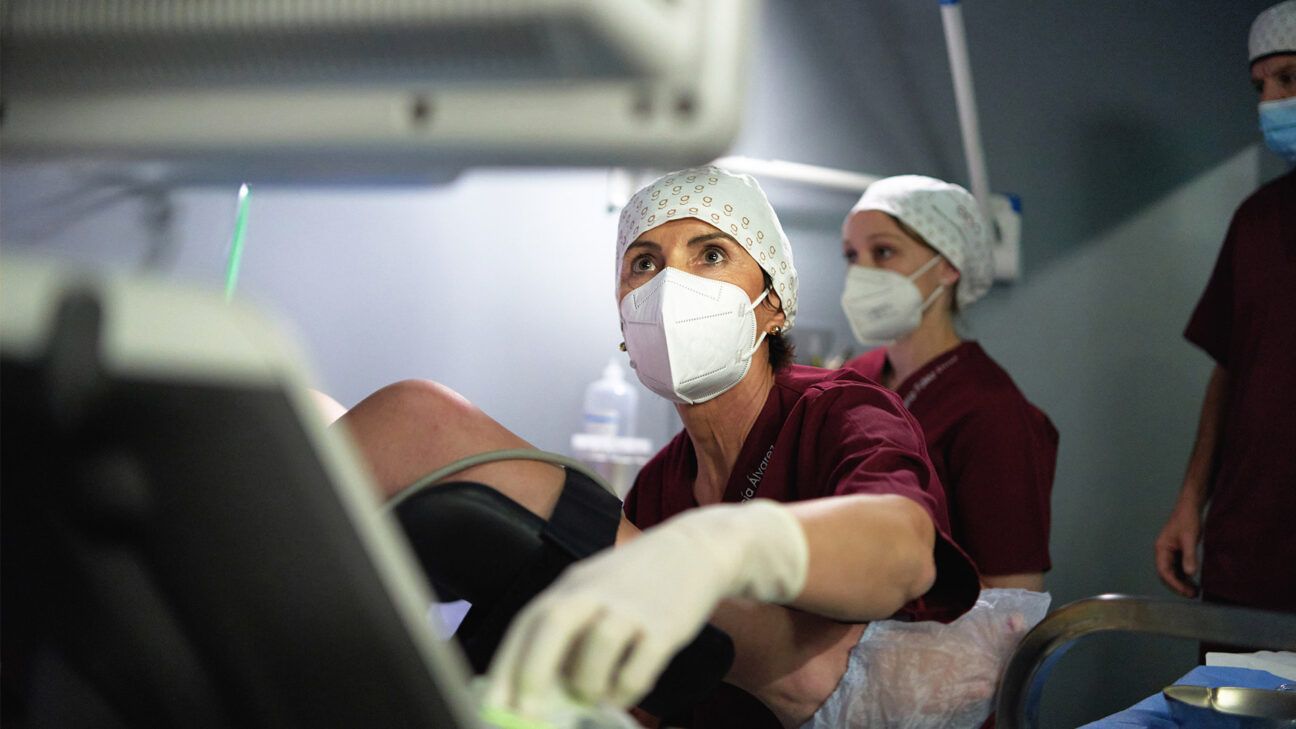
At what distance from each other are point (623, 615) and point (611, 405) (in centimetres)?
178

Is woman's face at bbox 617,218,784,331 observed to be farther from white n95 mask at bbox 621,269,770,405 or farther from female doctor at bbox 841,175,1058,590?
female doctor at bbox 841,175,1058,590

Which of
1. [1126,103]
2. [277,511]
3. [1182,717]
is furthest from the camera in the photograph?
[1126,103]

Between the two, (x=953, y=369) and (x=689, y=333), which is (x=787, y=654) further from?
(x=953, y=369)

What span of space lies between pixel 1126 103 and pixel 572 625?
116 inches

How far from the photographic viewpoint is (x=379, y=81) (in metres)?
0.54

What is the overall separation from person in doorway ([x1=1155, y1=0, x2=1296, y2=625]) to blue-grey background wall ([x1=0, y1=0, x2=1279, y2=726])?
2.13 feet

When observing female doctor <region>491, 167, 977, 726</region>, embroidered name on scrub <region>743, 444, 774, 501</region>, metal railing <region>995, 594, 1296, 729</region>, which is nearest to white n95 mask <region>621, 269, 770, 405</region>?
female doctor <region>491, 167, 977, 726</region>

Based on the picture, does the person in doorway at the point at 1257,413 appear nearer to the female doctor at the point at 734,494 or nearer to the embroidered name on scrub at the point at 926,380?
the embroidered name on scrub at the point at 926,380

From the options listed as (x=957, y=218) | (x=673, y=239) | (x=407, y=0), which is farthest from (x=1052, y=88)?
(x=407, y=0)

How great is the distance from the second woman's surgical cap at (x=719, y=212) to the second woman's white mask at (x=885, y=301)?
0.71m

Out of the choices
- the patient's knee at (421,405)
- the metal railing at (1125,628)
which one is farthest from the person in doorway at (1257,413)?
the patient's knee at (421,405)

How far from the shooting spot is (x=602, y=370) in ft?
7.82

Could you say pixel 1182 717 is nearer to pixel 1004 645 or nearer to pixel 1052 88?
pixel 1004 645

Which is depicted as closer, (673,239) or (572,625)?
(572,625)
